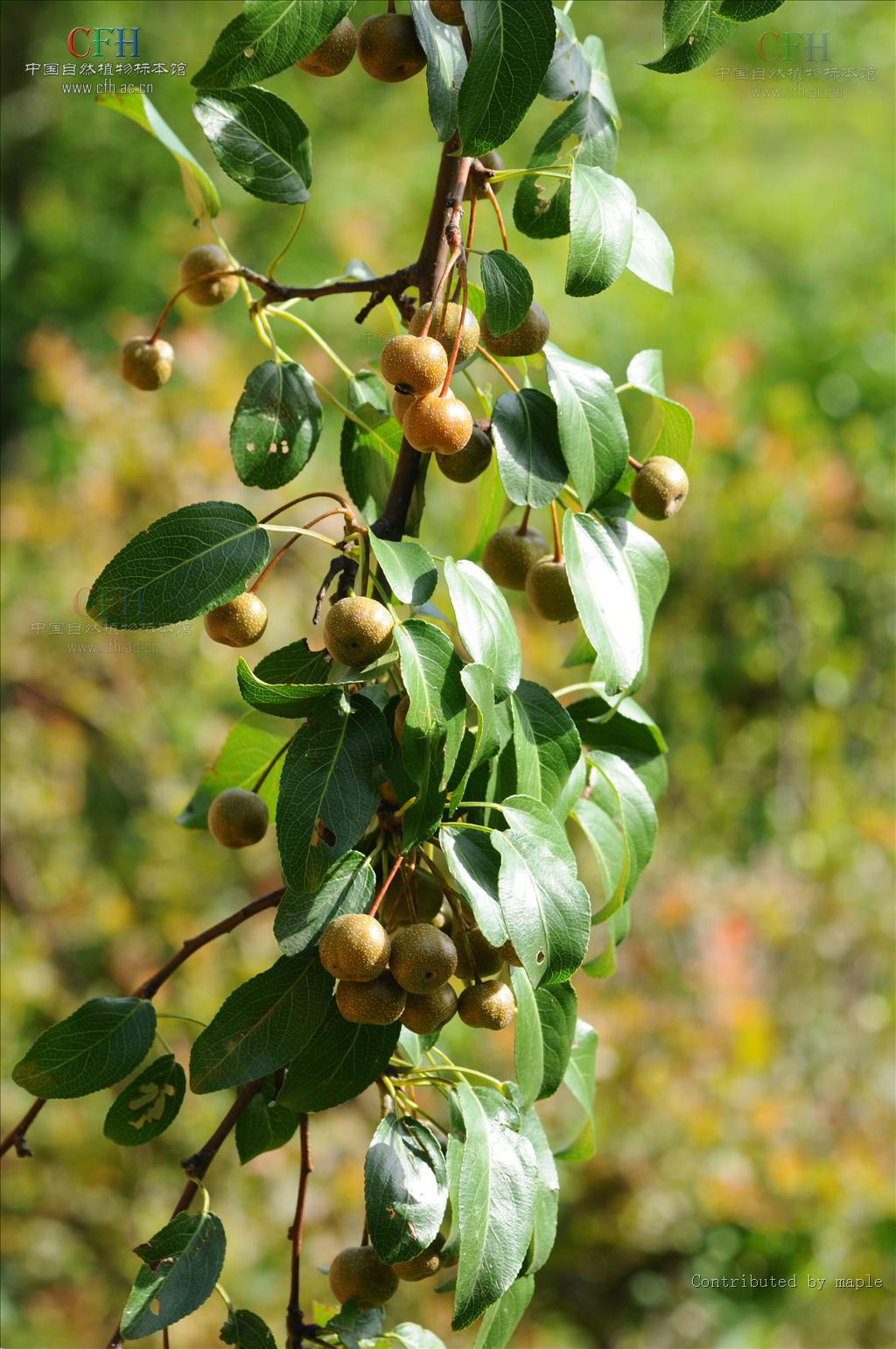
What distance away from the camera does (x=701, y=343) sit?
3.39m

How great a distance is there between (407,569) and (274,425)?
0.13 meters

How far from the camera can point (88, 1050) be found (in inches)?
22.3

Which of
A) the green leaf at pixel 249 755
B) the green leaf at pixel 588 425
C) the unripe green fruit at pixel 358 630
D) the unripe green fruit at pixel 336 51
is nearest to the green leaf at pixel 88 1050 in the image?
the green leaf at pixel 249 755

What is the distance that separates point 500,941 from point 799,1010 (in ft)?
5.94

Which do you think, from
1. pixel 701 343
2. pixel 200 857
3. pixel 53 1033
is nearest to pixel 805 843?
pixel 200 857

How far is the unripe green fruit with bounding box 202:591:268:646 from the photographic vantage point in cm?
51

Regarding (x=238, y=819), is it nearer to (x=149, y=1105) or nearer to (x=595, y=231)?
(x=149, y=1105)

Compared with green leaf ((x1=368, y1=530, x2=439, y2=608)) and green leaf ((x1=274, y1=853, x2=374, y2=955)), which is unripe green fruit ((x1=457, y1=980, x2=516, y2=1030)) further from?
green leaf ((x1=368, y1=530, x2=439, y2=608))

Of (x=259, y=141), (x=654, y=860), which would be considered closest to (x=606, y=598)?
(x=259, y=141)

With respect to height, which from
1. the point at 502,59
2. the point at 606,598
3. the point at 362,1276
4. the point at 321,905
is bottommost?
the point at 362,1276

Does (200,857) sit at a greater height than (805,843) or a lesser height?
greater

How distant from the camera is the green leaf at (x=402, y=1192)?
487 millimetres

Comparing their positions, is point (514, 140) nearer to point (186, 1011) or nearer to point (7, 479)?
point (7, 479)

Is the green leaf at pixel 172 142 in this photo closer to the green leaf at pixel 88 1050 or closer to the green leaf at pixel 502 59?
the green leaf at pixel 502 59
